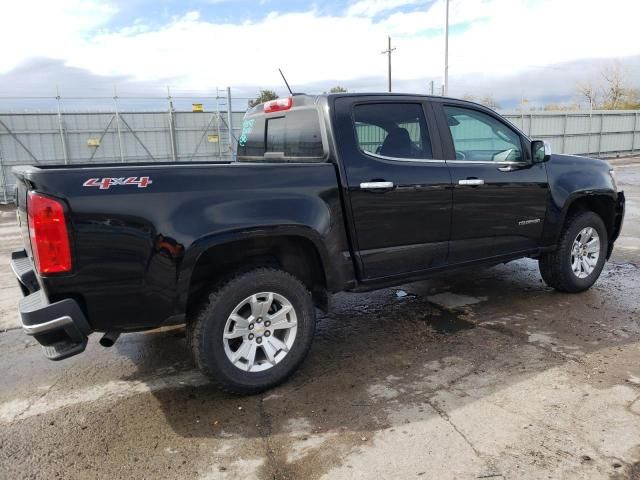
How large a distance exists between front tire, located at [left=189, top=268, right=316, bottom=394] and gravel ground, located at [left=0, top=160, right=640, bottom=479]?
169 mm

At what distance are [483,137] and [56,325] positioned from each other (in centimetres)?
372

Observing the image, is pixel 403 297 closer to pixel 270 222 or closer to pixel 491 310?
pixel 491 310

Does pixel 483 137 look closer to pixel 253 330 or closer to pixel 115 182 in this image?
pixel 253 330

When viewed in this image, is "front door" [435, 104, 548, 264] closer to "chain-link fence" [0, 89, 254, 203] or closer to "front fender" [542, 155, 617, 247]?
"front fender" [542, 155, 617, 247]

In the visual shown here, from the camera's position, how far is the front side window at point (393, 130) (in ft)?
12.6

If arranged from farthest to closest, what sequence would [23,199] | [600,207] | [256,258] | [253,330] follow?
1. [600,207]
2. [256,258]
3. [253,330]
4. [23,199]

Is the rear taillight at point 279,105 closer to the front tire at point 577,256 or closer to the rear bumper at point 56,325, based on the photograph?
the rear bumper at point 56,325

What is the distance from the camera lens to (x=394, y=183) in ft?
12.4

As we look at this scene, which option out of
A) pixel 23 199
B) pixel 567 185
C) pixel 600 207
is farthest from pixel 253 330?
pixel 600 207

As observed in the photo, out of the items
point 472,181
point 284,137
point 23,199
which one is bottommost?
point 472,181

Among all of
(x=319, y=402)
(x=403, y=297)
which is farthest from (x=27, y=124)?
(x=319, y=402)

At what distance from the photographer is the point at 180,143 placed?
17.1m

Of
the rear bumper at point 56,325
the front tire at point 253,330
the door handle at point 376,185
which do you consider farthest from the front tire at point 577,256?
the rear bumper at point 56,325

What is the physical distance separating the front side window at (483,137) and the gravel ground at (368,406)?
4.72ft
